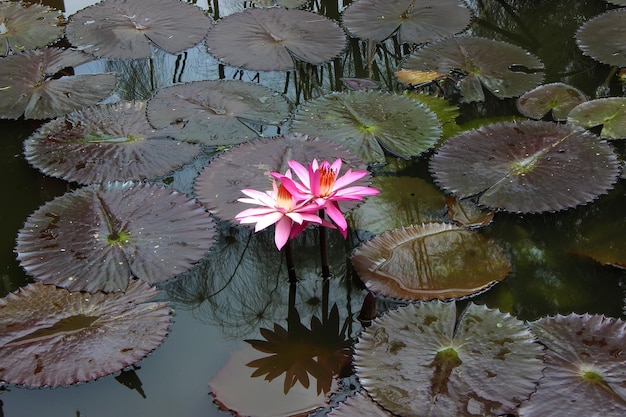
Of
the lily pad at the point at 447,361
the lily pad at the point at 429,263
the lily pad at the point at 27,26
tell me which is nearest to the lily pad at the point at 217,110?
the lily pad at the point at 429,263

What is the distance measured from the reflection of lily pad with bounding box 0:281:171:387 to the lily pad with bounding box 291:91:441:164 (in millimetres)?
1241

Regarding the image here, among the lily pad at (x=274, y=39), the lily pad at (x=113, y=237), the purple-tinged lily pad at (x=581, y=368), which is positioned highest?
the lily pad at (x=274, y=39)

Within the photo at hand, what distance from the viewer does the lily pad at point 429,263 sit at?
275 centimetres

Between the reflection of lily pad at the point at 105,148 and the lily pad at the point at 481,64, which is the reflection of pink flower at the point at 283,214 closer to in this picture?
the reflection of lily pad at the point at 105,148

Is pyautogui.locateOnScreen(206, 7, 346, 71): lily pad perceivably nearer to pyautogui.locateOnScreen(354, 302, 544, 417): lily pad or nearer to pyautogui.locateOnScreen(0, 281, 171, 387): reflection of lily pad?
pyautogui.locateOnScreen(0, 281, 171, 387): reflection of lily pad

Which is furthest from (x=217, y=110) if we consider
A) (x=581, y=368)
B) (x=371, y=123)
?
(x=581, y=368)

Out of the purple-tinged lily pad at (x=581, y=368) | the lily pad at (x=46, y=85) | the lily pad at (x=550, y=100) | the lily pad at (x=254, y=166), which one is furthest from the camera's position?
the lily pad at (x=46, y=85)

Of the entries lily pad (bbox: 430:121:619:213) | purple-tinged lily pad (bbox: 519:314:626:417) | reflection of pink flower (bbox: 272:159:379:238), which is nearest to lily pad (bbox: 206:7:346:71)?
lily pad (bbox: 430:121:619:213)

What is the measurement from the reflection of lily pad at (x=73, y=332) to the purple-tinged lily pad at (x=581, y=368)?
1.31 m

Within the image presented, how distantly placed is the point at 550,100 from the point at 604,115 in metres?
0.29

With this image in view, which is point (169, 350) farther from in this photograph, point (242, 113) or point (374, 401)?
point (242, 113)

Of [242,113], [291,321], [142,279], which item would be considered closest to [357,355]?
[291,321]

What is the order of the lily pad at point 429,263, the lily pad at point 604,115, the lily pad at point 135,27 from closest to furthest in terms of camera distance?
the lily pad at point 429,263, the lily pad at point 604,115, the lily pad at point 135,27

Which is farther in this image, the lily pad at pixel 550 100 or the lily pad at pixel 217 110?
the lily pad at pixel 550 100
